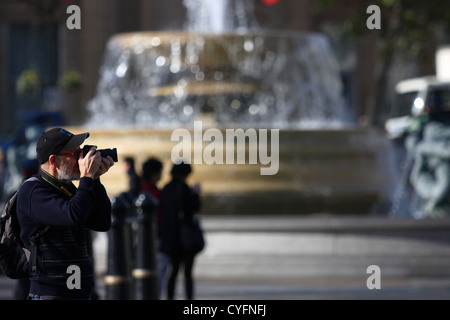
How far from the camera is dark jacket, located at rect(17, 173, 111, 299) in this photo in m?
5.05

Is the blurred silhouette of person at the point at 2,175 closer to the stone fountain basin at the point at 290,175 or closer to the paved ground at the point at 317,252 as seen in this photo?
the stone fountain basin at the point at 290,175

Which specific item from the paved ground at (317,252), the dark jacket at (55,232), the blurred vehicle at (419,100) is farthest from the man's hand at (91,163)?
the blurred vehicle at (419,100)

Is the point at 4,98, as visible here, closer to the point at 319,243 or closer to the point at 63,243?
the point at 319,243

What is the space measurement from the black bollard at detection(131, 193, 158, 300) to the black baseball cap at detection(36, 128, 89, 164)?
3886 mm

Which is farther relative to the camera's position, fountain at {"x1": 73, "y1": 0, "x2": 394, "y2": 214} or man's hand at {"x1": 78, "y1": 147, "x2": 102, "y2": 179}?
fountain at {"x1": 73, "y1": 0, "x2": 394, "y2": 214}

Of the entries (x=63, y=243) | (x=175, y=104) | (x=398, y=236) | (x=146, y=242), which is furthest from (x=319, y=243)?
(x=63, y=243)

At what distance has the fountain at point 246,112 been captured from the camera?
13.6 meters

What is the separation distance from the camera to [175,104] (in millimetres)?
16500

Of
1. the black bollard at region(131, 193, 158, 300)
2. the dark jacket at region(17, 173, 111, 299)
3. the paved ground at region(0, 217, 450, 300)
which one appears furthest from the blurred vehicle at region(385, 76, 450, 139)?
the dark jacket at region(17, 173, 111, 299)

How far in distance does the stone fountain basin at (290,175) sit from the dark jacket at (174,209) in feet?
12.3

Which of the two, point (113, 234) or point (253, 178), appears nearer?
point (113, 234)

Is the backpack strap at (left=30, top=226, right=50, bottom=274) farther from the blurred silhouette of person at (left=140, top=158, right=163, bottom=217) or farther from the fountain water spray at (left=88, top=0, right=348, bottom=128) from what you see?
the fountain water spray at (left=88, top=0, right=348, bottom=128)

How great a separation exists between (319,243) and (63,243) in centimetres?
701

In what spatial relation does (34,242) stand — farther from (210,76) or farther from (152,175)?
(210,76)
